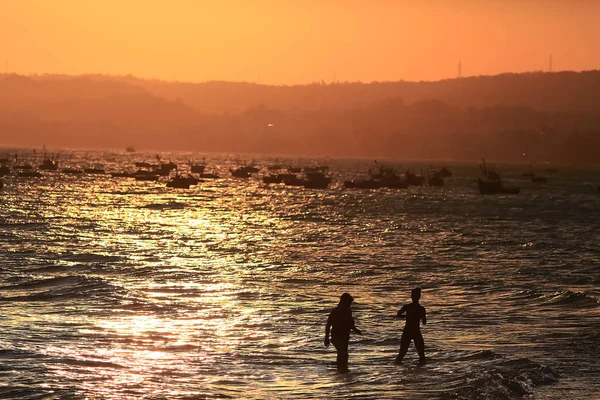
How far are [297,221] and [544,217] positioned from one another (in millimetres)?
34930

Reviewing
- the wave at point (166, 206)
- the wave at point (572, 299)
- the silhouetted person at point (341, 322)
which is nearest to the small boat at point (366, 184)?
the wave at point (166, 206)

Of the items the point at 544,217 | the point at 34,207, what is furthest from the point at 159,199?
the point at 544,217

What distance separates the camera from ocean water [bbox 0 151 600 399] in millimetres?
22141

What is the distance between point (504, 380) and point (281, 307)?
14695 mm

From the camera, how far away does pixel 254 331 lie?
29.8 metres

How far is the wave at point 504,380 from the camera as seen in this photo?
68.3 ft

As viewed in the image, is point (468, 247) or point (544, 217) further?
point (544, 217)

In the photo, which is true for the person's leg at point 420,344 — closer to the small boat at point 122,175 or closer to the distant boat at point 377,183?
the distant boat at point 377,183

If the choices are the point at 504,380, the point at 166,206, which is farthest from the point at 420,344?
Result: the point at 166,206

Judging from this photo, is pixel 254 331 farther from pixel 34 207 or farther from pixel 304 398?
pixel 34 207

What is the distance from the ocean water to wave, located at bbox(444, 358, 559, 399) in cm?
6

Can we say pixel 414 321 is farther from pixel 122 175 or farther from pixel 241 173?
pixel 241 173

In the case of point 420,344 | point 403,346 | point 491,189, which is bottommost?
point 491,189

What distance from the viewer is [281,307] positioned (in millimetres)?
35406
